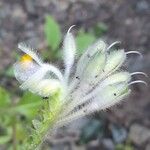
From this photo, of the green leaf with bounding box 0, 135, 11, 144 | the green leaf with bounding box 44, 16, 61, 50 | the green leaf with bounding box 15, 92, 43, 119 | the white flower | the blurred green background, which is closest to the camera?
the white flower

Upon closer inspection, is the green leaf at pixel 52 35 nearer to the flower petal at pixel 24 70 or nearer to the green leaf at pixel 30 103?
the green leaf at pixel 30 103

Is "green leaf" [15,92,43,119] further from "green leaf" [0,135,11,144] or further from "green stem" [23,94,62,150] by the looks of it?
"green stem" [23,94,62,150]

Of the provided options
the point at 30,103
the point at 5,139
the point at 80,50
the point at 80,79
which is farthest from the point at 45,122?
the point at 80,50

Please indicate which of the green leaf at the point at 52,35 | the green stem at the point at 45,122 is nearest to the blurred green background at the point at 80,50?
the green leaf at the point at 52,35

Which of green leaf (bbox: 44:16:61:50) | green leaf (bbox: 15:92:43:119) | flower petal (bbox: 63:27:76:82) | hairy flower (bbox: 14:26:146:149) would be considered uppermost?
green leaf (bbox: 44:16:61:50)

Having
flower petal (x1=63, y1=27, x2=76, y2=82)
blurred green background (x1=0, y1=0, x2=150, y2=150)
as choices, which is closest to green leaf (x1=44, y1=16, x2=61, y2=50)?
blurred green background (x1=0, y1=0, x2=150, y2=150)

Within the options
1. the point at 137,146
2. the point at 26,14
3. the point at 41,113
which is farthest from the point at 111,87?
the point at 26,14

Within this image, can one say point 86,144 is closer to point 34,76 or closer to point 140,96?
point 140,96

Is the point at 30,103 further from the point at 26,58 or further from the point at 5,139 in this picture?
the point at 26,58
